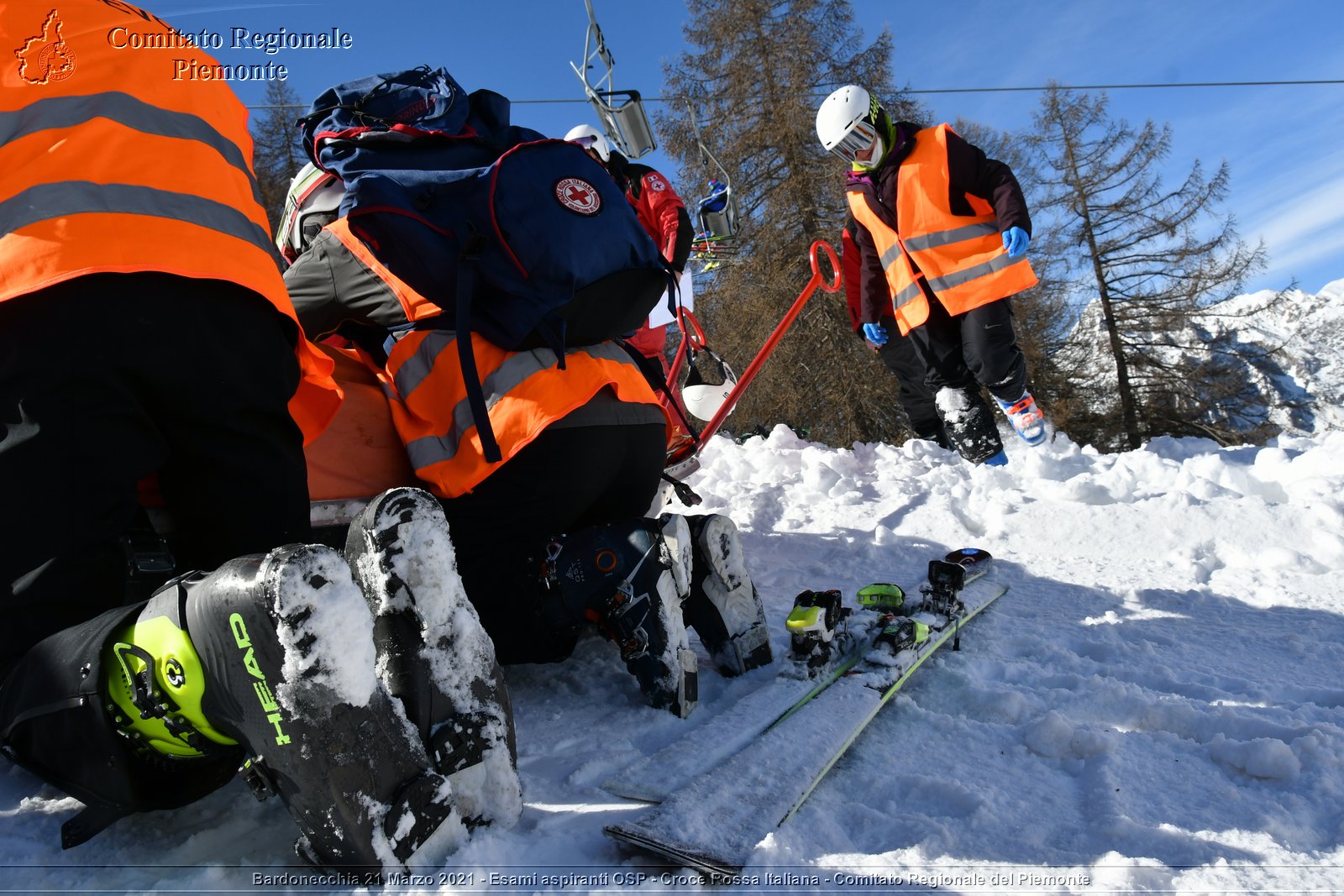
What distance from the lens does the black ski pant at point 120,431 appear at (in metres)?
1.12

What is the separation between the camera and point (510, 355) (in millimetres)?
1778

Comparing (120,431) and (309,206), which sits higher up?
(309,206)

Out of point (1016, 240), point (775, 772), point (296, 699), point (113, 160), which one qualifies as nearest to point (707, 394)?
point (1016, 240)

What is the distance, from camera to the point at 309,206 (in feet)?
7.31

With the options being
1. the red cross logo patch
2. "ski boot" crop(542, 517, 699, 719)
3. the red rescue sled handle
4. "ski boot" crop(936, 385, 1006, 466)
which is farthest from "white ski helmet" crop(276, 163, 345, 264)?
"ski boot" crop(936, 385, 1006, 466)

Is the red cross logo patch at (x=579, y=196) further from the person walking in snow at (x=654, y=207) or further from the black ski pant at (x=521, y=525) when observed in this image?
the person walking in snow at (x=654, y=207)

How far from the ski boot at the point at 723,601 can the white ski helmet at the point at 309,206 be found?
1.34 m

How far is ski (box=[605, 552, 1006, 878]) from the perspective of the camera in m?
1.11

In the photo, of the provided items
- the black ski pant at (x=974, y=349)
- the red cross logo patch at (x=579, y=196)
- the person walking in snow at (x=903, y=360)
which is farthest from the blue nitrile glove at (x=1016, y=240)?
the red cross logo patch at (x=579, y=196)

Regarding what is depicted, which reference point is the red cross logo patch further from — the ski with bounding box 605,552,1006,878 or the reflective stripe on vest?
the ski with bounding box 605,552,1006,878

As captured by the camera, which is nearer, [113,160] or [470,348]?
[113,160]

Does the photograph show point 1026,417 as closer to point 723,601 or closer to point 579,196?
point 723,601

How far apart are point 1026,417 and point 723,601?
12.7 feet

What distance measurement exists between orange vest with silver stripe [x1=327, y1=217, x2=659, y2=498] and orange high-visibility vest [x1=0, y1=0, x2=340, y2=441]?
1.56 ft
